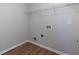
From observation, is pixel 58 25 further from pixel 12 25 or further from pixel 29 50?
pixel 12 25

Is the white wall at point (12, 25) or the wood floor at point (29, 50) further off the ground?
the white wall at point (12, 25)

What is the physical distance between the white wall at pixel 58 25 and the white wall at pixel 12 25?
13cm

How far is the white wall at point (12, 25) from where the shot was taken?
171 cm

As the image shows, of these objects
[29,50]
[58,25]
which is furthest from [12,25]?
[58,25]

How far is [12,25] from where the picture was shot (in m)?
1.89

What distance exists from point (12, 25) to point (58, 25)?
2.77 ft

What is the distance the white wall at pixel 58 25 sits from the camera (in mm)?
1592

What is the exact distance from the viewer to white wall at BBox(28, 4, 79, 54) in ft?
5.22

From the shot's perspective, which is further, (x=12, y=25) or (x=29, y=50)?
(x=12, y=25)

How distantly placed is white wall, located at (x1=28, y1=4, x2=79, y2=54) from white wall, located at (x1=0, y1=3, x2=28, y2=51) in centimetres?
13

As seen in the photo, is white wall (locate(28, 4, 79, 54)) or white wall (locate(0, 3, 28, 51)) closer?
white wall (locate(28, 4, 79, 54))

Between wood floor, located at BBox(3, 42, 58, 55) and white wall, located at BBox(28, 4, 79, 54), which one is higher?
white wall, located at BBox(28, 4, 79, 54)

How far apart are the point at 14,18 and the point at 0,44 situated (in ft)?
1.92

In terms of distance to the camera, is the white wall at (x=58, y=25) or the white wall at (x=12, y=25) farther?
the white wall at (x=12, y=25)
